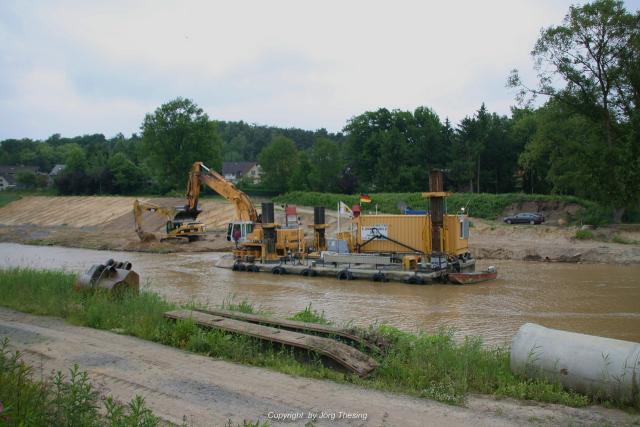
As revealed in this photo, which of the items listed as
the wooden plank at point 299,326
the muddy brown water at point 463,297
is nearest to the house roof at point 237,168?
the muddy brown water at point 463,297

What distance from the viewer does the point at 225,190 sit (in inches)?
1262

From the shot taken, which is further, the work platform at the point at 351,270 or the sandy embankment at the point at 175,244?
the sandy embankment at the point at 175,244

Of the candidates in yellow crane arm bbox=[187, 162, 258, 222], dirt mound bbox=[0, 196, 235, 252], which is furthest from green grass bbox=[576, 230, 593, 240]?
dirt mound bbox=[0, 196, 235, 252]

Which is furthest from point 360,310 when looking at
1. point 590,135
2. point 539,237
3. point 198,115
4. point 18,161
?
point 18,161

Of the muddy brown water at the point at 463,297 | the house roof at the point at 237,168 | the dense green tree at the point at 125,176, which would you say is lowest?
the muddy brown water at the point at 463,297

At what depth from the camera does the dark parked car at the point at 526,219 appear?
41.1m

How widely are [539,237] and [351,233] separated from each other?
15.2 metres

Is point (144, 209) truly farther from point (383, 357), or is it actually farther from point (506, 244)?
point (383, 357)

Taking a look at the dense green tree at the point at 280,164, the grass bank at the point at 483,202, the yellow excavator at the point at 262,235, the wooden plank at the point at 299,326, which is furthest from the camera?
the dense green tree at the point at 280,164

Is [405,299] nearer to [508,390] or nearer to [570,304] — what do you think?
[570,304]

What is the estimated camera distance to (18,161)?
489 feet

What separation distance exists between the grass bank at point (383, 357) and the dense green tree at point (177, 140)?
206 feet

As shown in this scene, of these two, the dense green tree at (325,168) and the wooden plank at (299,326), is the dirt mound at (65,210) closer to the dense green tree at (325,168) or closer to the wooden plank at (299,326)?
the dense green tree at (325,168)

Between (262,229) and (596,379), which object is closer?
(596,379)
